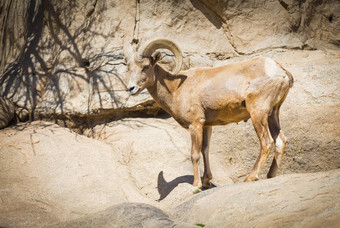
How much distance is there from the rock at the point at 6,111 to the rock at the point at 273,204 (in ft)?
20.9

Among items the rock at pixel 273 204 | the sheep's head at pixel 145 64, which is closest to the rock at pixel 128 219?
the rock at pixel 273 204

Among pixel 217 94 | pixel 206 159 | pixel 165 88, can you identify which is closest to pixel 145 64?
pixel 165 88

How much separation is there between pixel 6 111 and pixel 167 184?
213 inches

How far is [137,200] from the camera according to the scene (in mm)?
8625

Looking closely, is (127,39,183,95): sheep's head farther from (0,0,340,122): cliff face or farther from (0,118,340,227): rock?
(0,0,340,122): cliff face

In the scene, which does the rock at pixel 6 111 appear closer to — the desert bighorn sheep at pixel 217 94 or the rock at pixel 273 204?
the desert bighorn sheep at pixel 217 94

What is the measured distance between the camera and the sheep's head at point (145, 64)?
8.52 meters

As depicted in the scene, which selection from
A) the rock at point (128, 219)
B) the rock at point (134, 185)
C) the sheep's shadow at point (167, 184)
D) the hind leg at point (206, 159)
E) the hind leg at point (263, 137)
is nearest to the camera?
the rock at point (134, 185)

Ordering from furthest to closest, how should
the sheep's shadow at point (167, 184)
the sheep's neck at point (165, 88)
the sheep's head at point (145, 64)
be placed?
the sheep's shadow at point (167, 184), the sheep's neck at point (165, 88), the sheep's head at point (145, 64)

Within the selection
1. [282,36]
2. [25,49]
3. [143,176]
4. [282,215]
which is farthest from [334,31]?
[25,49]

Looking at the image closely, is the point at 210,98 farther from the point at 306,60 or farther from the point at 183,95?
the point at 306,60

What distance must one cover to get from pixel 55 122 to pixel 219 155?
505cm

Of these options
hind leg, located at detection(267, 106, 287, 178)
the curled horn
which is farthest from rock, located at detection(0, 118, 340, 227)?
the curled horn

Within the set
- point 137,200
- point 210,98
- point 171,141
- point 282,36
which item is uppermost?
point 282,36
